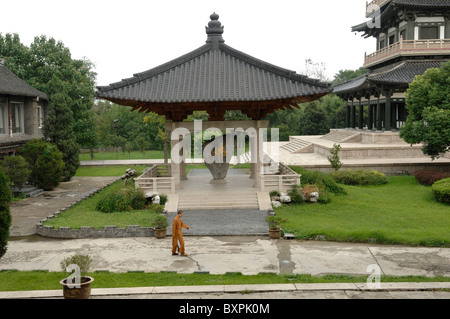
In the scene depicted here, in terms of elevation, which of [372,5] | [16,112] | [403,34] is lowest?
[16,112]

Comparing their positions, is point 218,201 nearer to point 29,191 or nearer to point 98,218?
point 98,218

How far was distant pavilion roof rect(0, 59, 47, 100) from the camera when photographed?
2412cm

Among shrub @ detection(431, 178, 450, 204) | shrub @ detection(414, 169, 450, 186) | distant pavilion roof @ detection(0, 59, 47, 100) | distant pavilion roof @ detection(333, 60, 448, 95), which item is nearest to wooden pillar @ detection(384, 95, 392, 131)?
distant pavilion roof @ detection(333, 60, 448, 95)

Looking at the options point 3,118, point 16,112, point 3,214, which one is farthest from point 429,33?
point 3,214

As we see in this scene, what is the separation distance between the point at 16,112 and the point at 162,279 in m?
21.6

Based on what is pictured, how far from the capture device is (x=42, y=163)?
22.8 m

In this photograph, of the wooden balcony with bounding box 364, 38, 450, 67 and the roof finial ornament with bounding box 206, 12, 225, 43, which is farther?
the wooden balcony with bounding box 364, 38, 450, 67

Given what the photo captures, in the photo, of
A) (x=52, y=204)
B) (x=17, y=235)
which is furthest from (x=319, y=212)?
(x=52, y=204)

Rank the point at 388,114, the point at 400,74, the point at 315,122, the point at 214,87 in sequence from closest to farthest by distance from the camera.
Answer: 1. the point at 214,87
2. the point at 400,74
3. the point at 388,114
4. the point at 315,122

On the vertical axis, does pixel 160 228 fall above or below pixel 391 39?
below

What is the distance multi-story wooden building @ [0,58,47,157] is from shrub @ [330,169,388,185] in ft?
54.8

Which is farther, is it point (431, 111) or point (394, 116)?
point (394, 116)

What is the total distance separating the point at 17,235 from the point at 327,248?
938 cm

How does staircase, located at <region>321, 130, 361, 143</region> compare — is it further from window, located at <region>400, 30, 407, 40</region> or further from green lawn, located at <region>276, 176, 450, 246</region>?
green lawn, located at <region>276, 176, 450, 246</region>
